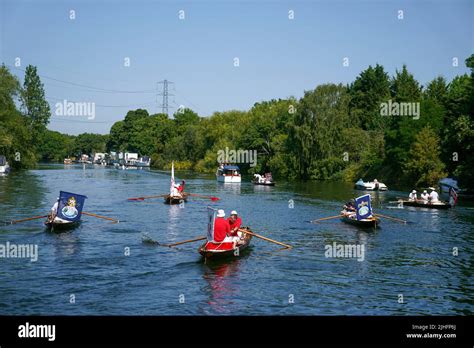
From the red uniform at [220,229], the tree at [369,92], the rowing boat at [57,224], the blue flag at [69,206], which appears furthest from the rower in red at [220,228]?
the tree at [369,92]

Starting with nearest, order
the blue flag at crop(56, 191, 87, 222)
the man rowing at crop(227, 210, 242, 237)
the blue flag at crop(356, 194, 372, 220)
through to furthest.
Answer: the man rowing at crop(227, 210, 242, 237) → the blue flag at crop(56, 191, 87, 222) → the blue flag at crop(356, 194, 372, 220)

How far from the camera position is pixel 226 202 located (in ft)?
188

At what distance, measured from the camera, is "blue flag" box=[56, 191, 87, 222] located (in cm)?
3525

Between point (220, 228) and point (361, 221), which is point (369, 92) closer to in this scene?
point (361, 221)

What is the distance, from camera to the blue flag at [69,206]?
35250 mm

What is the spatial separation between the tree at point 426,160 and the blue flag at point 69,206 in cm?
5398

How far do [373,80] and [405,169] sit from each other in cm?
5176

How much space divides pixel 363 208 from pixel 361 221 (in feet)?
3.00

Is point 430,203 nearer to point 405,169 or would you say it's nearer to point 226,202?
point 226,202

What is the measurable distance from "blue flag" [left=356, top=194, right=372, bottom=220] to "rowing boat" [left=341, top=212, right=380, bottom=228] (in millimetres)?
274

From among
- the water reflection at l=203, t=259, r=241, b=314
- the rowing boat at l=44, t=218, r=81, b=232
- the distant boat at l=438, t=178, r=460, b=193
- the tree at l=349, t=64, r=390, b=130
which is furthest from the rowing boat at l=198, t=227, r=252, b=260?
the tree at l=349, t=64, r=390, b=130

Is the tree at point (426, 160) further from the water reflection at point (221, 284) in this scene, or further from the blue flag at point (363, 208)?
the water reflection at point (221, 284)
